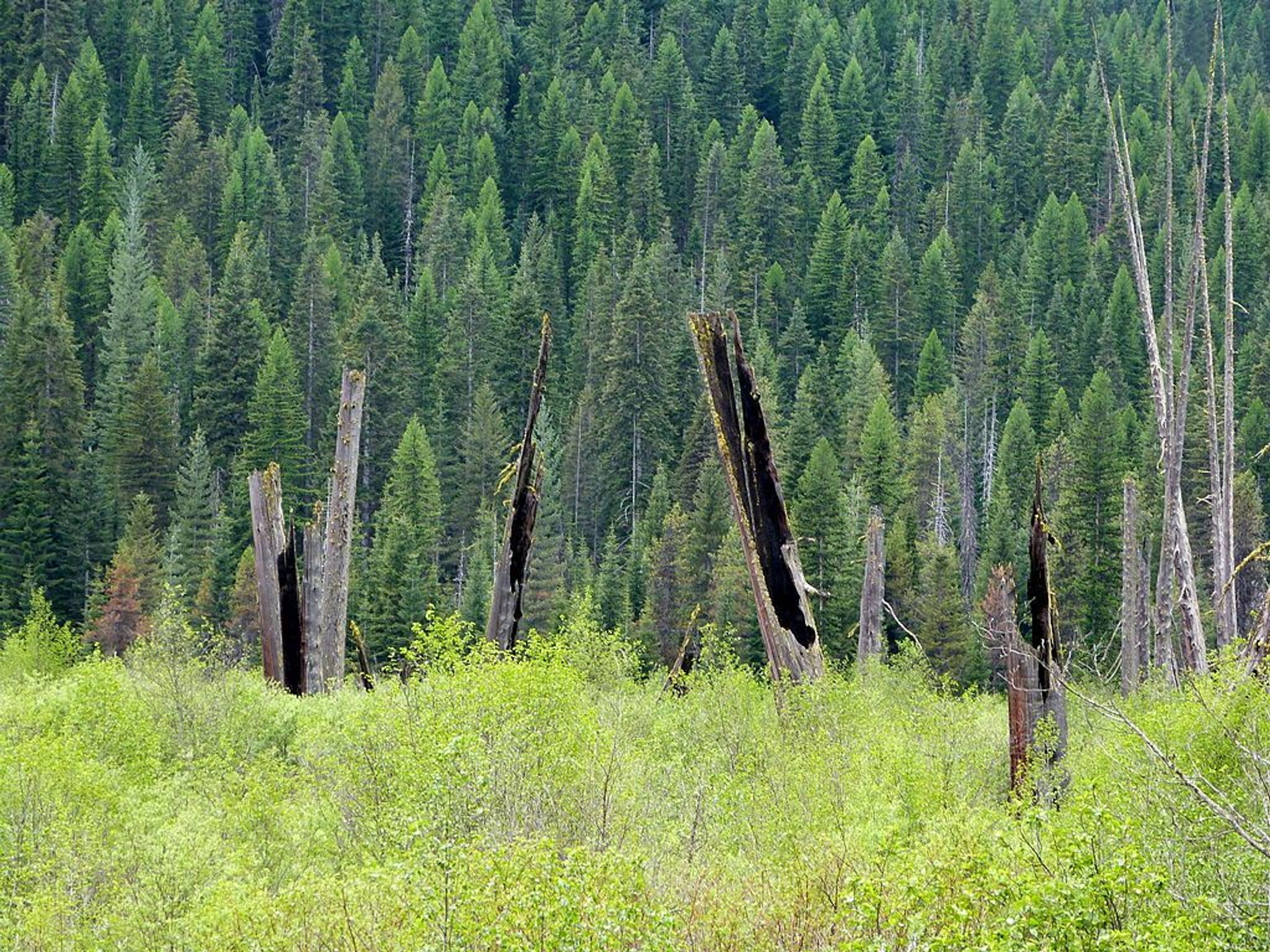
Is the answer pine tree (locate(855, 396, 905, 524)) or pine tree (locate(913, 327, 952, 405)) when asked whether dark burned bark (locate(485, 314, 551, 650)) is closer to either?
pine tree (locate(855, 396, 905, 524))

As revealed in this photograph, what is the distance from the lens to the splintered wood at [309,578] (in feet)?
93.1

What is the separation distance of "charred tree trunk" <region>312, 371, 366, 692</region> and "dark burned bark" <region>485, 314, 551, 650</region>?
18.9 ft

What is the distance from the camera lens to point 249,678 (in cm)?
2812

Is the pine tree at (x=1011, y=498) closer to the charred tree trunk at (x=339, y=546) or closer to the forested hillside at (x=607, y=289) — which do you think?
the forested hillside at (x=607, y=289)

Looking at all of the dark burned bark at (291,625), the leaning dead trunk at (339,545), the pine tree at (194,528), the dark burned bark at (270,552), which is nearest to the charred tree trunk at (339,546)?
the leaning dead trunk at (339,545)

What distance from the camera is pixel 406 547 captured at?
65.4 meters

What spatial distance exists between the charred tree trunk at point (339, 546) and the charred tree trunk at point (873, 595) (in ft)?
37.6

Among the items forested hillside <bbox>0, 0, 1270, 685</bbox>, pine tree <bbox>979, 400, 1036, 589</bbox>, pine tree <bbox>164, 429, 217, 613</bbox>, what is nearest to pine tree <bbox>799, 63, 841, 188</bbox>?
forested hillside <bbox>0, 0, 1270, 685</bbox>

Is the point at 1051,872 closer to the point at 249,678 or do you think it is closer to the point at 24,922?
the point at 24,922

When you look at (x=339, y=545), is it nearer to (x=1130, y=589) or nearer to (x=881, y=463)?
(x=1130, y=589)

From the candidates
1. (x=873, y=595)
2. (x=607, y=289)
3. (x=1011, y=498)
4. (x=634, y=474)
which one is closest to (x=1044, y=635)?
(x=873, y=595)

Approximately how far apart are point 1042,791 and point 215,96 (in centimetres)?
13214

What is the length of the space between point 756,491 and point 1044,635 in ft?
13.1

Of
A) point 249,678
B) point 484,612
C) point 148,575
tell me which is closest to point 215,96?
point 148,575
